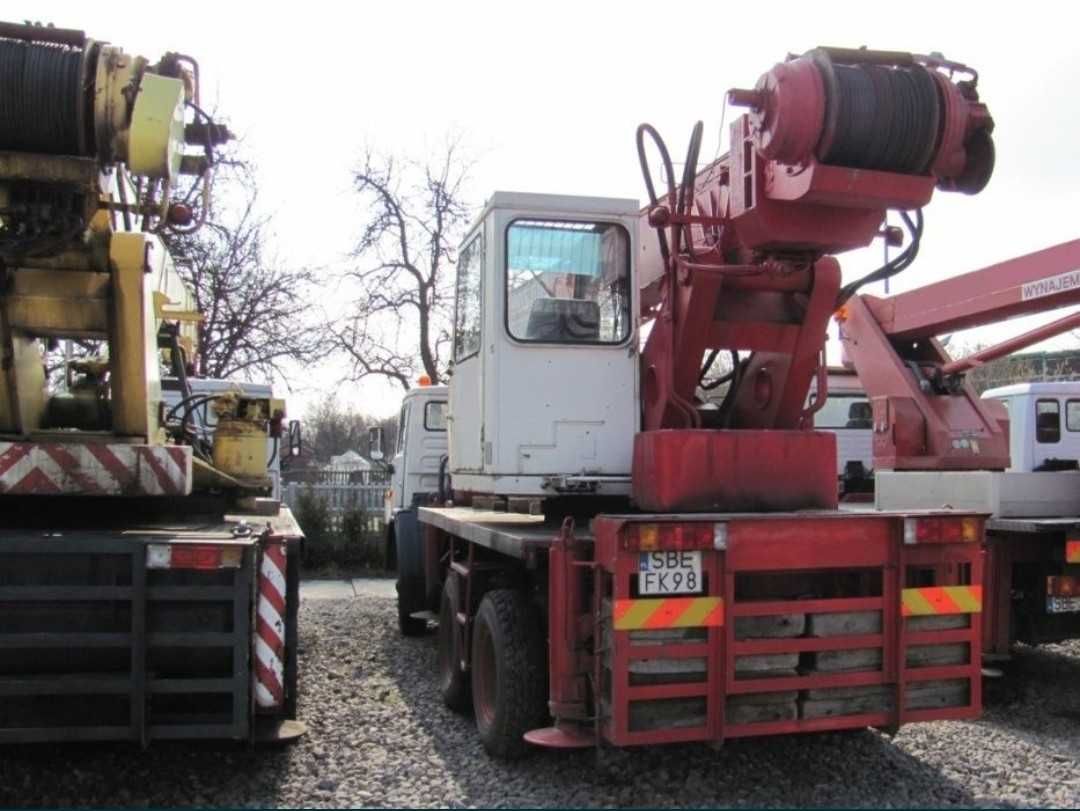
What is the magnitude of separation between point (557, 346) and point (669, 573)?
1.73 m

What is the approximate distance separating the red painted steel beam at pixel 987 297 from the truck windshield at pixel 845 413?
11.3 feet

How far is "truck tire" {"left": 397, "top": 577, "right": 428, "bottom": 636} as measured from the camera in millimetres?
10210

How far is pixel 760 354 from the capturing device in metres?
6.31

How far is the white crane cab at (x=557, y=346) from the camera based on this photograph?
6047 mm

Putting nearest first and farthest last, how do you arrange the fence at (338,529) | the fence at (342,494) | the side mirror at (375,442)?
the side mirror at (375,442), the fence at (338,529), the fence at (342,494)

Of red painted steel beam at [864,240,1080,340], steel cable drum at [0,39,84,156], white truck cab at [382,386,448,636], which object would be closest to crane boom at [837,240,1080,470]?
red painted steel beam at [864,240,1080,340]

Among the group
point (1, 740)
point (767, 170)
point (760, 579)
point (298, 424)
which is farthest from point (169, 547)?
point (298, 424)

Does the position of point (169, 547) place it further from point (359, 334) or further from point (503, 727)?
point (359, 334)

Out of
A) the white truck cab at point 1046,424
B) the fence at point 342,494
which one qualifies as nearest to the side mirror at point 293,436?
the fence at point 342,494

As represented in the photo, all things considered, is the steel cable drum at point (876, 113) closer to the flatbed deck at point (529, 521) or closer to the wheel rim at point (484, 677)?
the flatbed deck at point (529, 521)

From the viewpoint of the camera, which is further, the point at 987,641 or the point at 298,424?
the point at 298,424

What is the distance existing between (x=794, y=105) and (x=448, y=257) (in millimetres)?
18549

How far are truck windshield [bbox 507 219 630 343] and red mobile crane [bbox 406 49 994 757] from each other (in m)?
0.01

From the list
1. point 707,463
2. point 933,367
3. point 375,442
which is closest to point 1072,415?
point 933,367
